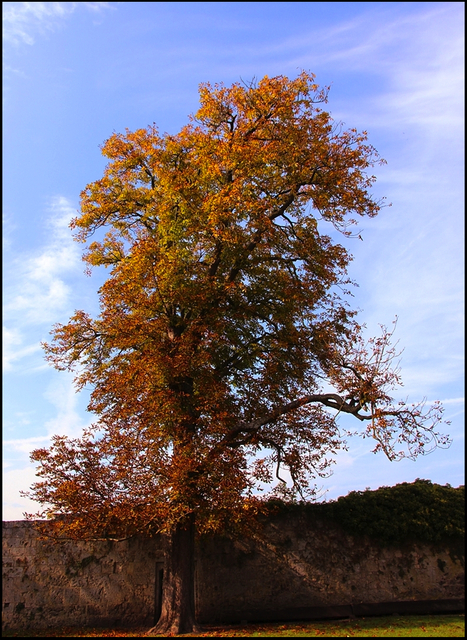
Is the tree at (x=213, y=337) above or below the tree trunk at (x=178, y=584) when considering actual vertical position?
above

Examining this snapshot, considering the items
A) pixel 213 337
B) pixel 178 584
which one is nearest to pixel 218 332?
pixel 213 337

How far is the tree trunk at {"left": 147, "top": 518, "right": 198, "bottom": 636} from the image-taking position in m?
12.8

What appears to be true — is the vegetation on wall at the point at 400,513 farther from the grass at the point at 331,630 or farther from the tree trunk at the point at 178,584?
the tree trunk at the point at 178,584

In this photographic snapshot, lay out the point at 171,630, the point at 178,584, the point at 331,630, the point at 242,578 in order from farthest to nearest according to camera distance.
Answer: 1. the point at 242,578
2. the point at 178,584
3. the point at 171,630
4. the point at 331,630

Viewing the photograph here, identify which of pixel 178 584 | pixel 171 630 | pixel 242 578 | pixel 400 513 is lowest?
pixel 171 630

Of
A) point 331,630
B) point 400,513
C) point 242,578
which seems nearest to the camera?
point 331,630

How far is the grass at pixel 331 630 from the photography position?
1142 cm

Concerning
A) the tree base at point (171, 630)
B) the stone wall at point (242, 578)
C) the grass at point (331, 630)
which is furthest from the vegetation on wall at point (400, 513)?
the tree base at point (171, 630)

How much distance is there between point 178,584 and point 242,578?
7.35 feet

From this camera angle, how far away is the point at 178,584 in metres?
13.3

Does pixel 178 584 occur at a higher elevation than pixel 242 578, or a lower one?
higher

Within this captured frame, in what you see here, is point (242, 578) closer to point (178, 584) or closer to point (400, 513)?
point (178, 584)

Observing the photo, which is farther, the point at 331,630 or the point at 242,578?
the point at 242,578

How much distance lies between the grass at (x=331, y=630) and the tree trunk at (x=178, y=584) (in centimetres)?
49
